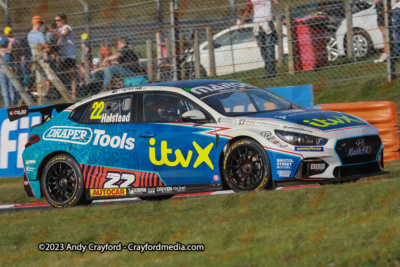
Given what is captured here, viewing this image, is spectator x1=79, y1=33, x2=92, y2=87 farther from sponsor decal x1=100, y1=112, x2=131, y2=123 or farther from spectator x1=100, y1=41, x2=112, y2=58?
sponsor decal x1=100, y1=112, x2=131, y2=123

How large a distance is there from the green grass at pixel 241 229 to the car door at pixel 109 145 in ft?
2.01

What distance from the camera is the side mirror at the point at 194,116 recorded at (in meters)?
8.18

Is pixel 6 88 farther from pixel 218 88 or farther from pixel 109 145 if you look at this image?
pixel 218 88

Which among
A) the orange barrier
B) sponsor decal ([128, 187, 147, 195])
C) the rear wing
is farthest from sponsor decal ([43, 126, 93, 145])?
the orange barrier

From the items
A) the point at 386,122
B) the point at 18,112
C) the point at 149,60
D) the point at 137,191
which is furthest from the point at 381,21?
the point at 18,112

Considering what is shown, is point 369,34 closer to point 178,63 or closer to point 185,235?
point 178,63

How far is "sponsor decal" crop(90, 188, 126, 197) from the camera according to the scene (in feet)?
28.8

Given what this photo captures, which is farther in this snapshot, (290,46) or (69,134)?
(290,46)

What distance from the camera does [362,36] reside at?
13.5 m

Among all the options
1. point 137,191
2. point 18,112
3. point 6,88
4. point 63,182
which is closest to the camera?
point 137,191

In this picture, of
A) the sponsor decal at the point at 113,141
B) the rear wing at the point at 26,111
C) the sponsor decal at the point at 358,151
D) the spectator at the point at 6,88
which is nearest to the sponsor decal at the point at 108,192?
the sponsor decal at the point at 113,141

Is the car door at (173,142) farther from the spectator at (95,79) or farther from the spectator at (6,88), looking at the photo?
the spectator at (6,88)

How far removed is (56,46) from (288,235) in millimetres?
10491

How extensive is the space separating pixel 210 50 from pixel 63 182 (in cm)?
691
